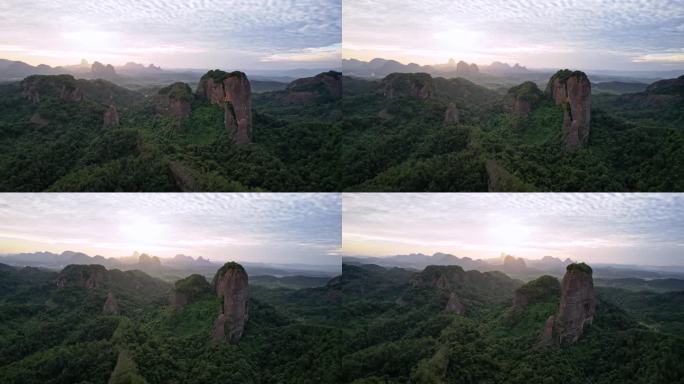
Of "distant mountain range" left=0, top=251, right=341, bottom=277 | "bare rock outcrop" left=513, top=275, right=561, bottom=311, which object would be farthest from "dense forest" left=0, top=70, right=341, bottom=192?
"bare rock outcrop" left=513, top=275, right=561, bottom=311

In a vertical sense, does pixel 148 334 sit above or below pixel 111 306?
below

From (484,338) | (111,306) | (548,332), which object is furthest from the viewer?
(111,306)

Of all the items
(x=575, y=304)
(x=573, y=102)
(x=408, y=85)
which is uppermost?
(x=408, y=85)

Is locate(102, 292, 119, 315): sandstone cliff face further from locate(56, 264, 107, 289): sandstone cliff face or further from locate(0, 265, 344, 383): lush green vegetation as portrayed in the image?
locate(56, 264, 107, 289): sandstone cliff face

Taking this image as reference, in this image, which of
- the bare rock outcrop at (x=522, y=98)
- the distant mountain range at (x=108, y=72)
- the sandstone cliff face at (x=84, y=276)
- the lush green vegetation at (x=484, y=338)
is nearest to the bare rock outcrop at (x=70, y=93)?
the distant mountain range at (x=108, y=72)

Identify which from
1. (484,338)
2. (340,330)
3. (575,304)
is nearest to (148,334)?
(340,330)

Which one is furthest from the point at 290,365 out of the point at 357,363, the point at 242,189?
the point at 242,189

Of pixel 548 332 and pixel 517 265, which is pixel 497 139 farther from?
pixel 548 332
